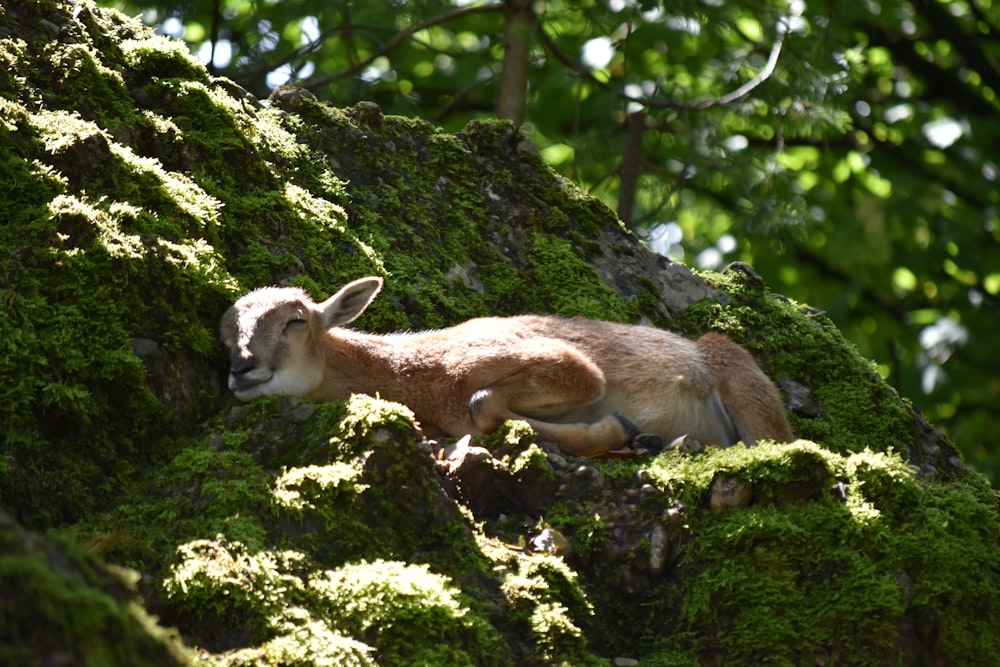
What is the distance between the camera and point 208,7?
17.4 metres

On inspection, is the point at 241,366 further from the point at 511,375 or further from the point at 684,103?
the point at 684,103

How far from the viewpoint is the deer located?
27.3ft

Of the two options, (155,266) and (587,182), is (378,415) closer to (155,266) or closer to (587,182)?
(155,266)

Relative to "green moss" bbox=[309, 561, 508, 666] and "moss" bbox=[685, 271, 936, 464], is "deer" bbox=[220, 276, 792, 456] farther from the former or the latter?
"green moss" bbox=[309, 561, 508, 666]

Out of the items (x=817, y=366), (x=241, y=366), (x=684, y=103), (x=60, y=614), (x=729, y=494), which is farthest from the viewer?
(x=684, y=103)

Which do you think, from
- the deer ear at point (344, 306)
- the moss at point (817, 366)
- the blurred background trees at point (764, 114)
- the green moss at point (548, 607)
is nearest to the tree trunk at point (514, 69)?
the blurred background trees at point (764, 114)

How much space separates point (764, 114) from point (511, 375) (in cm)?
838

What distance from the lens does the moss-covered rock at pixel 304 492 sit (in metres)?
6.04

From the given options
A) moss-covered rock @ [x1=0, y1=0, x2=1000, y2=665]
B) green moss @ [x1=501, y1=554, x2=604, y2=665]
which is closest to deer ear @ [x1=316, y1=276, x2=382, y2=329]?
moss-covered rock @ [x1=0, y1=0, x2=1000, y2=665]

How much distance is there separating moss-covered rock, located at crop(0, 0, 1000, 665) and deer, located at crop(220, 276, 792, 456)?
14.6 inches

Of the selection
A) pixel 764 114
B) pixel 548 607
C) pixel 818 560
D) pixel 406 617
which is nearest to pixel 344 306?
pixel 548 607

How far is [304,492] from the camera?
21.3 ft

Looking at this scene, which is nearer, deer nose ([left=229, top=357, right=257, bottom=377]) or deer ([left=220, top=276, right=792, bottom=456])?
deer nose ([left=229, top=357, right=257, bottom=377])

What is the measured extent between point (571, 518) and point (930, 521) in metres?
2.23
